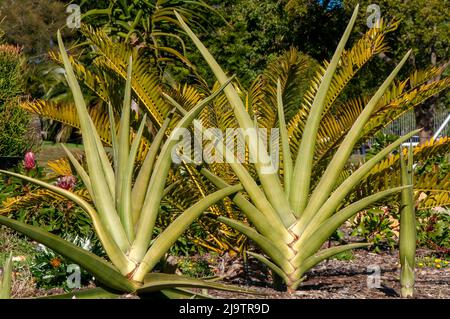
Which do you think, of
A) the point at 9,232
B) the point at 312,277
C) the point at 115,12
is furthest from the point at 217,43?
the point at 312,277


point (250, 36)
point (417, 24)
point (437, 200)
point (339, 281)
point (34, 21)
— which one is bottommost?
point (339, 281)

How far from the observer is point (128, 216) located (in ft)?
11.3

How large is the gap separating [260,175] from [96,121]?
73.4 inches

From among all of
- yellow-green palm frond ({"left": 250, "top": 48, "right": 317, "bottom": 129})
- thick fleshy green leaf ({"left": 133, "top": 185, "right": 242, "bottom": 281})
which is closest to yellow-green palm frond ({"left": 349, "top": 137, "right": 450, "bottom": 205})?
yellow-green palm frond ({"left": 250, "top": 48, "right": 317, "bottom": 129})

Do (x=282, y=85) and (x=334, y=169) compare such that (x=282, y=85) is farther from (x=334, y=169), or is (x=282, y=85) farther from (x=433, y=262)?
(x=433, y=262)

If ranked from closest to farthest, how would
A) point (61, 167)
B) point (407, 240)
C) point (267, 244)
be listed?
point (267, 244), point (407, 240), point (61, 167)

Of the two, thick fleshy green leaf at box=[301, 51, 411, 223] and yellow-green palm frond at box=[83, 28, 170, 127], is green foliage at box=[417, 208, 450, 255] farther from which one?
thick fleshy green leaf at box=[301, 51, 411, 223]

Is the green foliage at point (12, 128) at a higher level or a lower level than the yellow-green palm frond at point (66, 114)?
higher

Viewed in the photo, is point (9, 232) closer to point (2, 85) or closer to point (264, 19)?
point (2, 85)

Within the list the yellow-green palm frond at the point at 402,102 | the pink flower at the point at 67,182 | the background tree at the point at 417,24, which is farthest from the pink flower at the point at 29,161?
the background tree at the point at 417,24

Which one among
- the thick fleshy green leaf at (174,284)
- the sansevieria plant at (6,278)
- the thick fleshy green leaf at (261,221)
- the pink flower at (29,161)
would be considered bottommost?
the sansevieria plant at (6,278)

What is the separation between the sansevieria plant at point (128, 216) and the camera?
3.25 meters

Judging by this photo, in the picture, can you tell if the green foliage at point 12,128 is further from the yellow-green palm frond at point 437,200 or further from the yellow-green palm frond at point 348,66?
the yellow-green palm frond at point 437,200

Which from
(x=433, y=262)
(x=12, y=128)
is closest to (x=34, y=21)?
(x=12, y=128)
